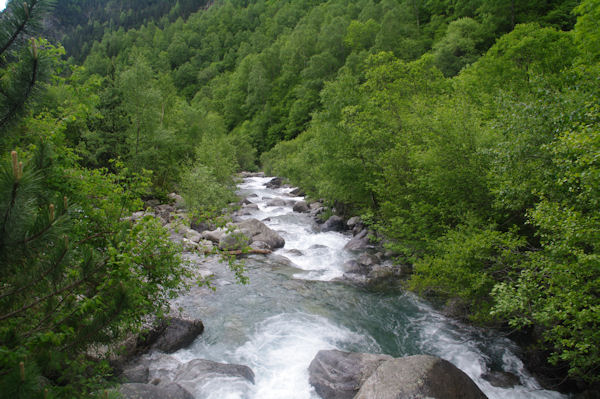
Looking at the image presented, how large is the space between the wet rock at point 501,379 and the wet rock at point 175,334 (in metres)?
7.88

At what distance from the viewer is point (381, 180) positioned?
15156mm

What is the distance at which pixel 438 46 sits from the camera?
40.5 metres

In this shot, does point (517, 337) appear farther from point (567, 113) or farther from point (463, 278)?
point (567, 113)

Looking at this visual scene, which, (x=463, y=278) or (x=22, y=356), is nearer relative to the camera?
(x=22, y=356)

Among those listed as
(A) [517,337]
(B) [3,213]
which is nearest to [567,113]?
(A) [517,337]

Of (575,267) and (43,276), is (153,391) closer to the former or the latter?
(43,276)

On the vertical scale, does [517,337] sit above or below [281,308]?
above

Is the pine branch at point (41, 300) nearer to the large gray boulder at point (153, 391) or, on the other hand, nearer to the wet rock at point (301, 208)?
the large gray boulder at point (153, 391)

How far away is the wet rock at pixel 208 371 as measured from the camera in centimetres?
745

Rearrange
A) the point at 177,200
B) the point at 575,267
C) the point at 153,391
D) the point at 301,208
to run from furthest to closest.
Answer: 1. the point at 301,208
2. the point at 177,200
3. the point at 153,391
4. the point at 575,267

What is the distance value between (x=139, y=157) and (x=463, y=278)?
23.2 meters

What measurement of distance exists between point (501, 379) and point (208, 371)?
7181mm

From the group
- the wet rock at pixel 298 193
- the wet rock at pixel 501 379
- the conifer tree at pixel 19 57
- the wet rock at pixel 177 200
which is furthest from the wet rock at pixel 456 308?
the wet rock at pixel 298 193

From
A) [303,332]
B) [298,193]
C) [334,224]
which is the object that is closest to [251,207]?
[334,224]
